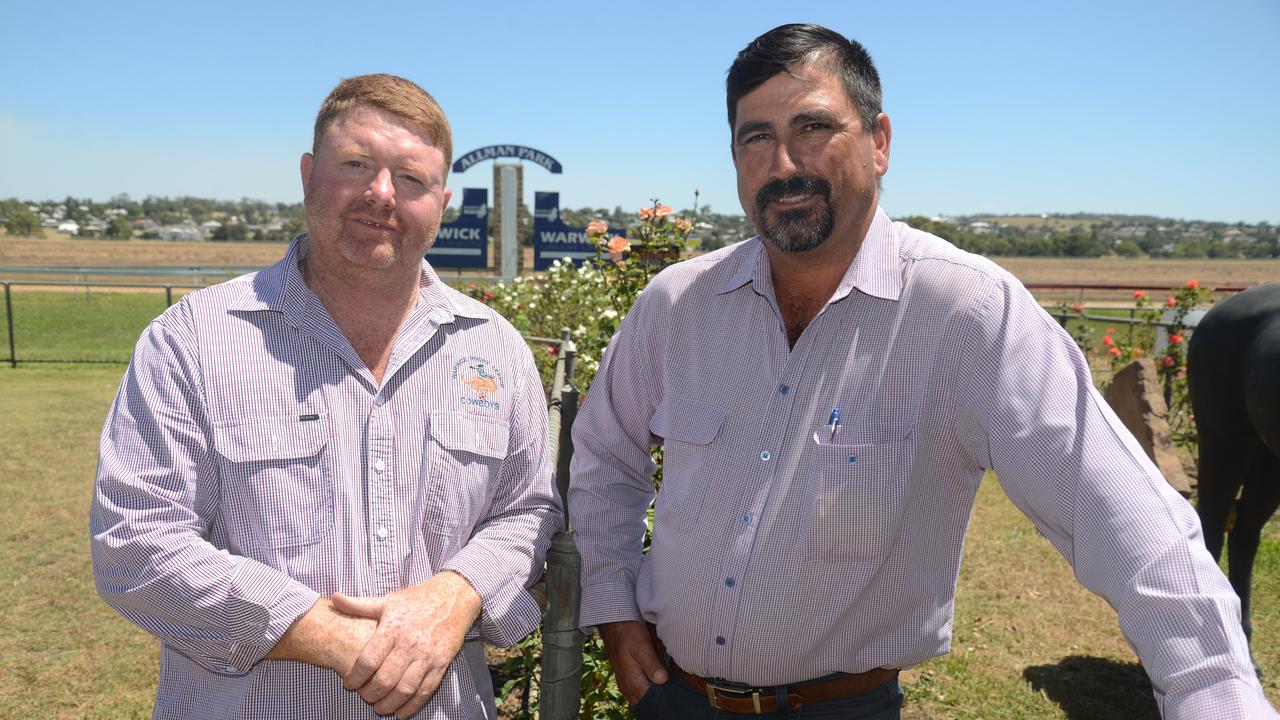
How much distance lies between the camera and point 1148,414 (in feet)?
24.8

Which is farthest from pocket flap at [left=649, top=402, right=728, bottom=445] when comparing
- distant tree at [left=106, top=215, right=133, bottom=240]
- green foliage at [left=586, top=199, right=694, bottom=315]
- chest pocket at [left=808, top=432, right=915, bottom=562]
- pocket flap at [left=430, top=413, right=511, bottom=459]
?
distant tree at [left=106, top=215, right=133, bottom=240]

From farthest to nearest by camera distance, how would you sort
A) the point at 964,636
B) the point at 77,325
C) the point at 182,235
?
the point at 182,235, the point at 77,325, the point at 964,636

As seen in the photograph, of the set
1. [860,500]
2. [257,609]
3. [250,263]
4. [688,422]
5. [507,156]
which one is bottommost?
[250,263]

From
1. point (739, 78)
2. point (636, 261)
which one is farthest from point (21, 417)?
point (739, 78)

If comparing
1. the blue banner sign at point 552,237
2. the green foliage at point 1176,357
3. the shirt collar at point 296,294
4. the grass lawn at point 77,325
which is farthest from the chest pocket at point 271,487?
the blue banner sign at point 552,237

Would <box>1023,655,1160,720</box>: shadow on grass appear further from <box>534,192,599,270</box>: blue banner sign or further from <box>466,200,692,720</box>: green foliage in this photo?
<box>534,192,599,270</box>: blue banner sign

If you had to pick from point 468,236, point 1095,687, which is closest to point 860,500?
point 1095,687

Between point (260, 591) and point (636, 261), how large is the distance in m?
2.93

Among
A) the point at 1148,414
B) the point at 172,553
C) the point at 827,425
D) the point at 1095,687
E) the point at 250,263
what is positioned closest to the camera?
the point at 172,553

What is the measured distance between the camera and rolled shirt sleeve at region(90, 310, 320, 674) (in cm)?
183

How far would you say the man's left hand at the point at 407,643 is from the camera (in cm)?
188

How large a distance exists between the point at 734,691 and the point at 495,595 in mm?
600

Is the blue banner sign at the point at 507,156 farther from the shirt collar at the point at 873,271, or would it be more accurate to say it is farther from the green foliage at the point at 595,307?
the shirt collar at the point at 873,271

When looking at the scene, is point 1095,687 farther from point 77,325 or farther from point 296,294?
point 77,325
